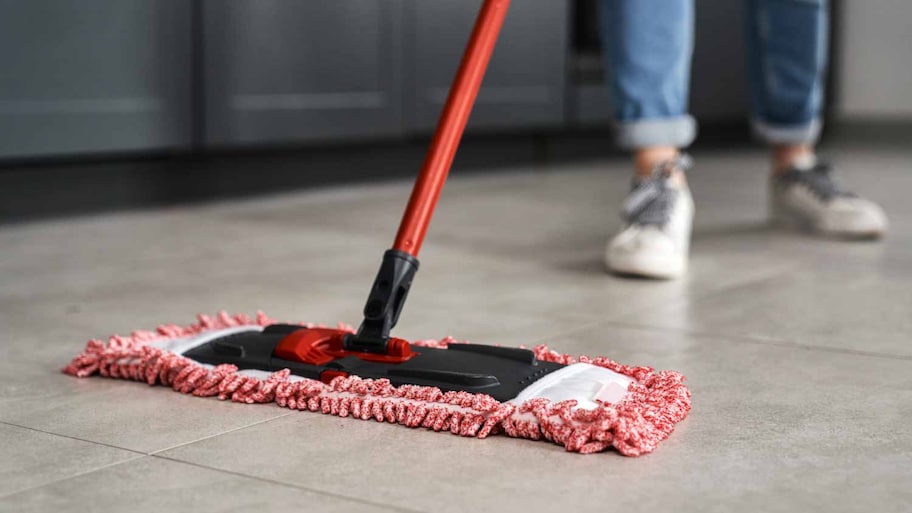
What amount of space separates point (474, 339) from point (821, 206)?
912mm

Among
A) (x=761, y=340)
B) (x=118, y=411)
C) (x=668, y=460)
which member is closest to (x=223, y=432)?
(x=118, y=411)

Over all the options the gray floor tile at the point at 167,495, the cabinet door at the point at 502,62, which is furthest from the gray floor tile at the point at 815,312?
the cabinet door at the point at 502,62

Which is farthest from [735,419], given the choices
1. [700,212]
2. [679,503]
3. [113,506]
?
[700,212]

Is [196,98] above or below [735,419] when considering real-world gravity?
above

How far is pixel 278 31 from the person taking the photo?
2262mm

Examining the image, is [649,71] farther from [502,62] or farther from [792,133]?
[502,62]

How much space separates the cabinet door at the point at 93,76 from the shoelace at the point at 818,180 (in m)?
1.05

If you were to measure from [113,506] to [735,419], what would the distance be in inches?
16.5

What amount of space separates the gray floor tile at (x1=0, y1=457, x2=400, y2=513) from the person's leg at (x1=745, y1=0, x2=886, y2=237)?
4.43 feet

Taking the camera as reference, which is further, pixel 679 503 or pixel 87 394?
pixel 87 394

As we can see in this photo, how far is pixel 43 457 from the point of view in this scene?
0.71 metres

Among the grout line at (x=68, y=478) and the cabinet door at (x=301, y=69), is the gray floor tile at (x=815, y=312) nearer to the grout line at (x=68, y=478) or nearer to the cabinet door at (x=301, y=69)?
the grout line at (x=68, y=478)

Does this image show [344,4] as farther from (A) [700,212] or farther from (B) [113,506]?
(B) [113,506]

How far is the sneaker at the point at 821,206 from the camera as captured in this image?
177cm
